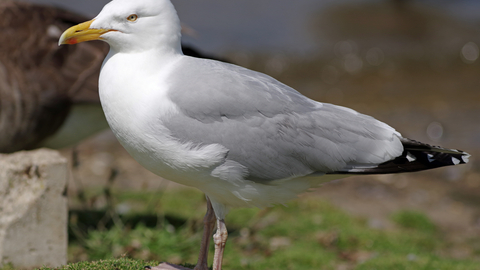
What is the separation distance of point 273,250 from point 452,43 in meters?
12.9

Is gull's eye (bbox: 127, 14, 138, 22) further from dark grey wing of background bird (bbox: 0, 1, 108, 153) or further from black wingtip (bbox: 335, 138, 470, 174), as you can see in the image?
dark grey wing of background bird (bbox: 0, 1, 108, 153)

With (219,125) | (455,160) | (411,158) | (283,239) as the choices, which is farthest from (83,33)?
(283,239)

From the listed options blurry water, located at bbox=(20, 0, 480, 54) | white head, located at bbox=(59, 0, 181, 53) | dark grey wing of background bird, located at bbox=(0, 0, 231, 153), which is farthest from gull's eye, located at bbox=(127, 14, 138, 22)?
blurry water, located at bbox=(20, 0, 480, 54)

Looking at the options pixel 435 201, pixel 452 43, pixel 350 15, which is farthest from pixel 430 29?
pixel 435 201

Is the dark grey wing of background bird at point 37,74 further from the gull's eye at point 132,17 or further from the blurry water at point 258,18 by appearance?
the blurry water at point 258,18

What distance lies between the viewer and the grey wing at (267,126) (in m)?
3.19

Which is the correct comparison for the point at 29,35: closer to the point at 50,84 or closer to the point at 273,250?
the point at 50,84

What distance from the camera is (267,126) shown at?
10.9 feet

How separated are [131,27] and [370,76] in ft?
38.5

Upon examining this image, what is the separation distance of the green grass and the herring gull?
179 cm

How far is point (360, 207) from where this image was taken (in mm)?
7172

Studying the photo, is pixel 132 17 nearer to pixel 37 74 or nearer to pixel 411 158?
pixel 411 158

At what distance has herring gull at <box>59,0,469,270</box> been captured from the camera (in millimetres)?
3137

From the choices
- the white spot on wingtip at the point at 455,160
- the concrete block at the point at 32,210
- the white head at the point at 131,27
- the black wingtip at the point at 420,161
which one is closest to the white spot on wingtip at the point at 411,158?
the black wingtip at the point at 420,161
